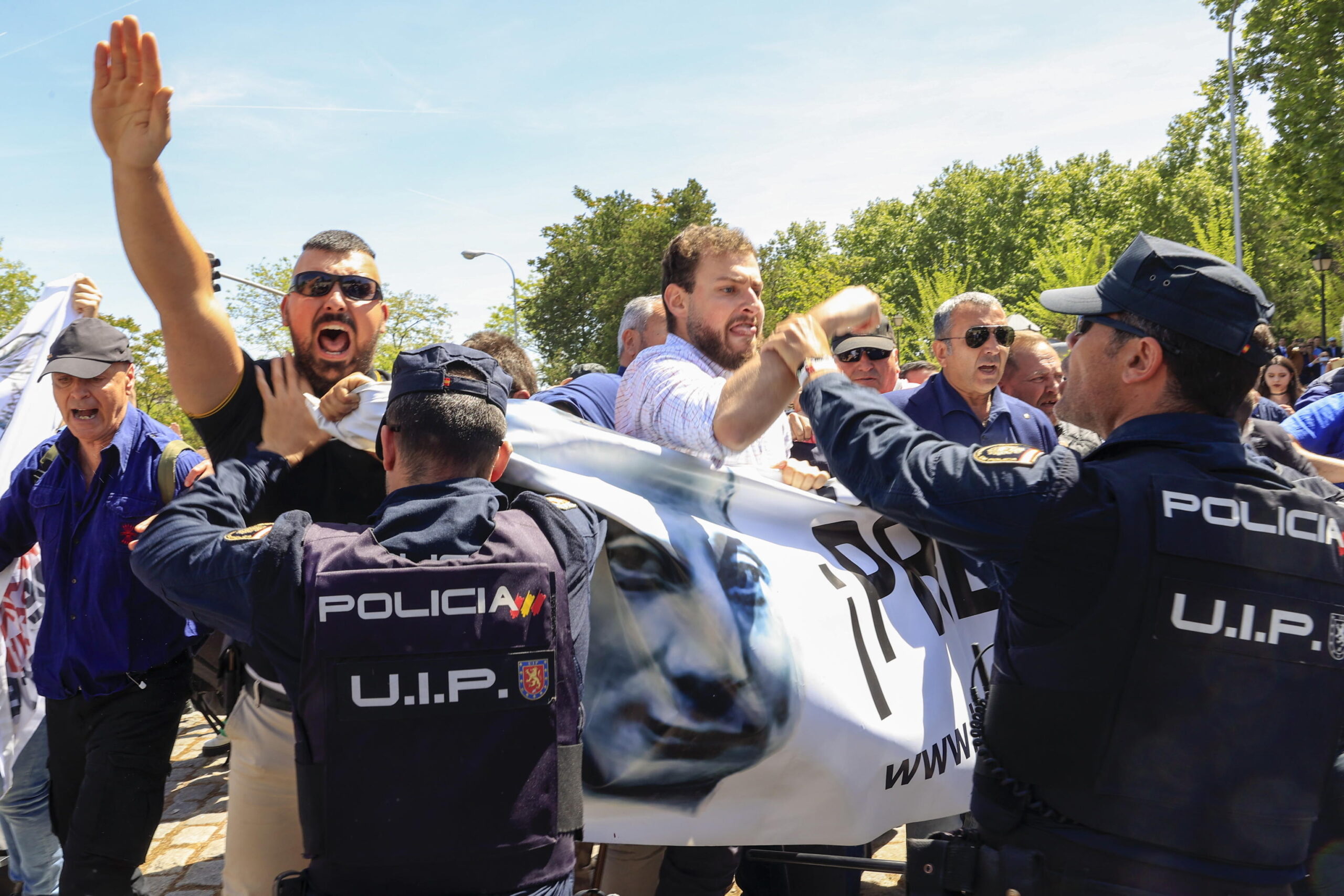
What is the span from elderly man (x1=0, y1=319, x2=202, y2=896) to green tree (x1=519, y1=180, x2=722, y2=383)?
2948 centimetres

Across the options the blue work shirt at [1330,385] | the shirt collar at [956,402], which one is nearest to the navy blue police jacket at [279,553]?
the shirt collar at [956,402]

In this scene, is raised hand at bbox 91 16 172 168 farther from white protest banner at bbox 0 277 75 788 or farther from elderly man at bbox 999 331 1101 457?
elderly man at bbox 999 331 1101 457

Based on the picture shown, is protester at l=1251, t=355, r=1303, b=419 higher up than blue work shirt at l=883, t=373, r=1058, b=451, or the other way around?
protester at l=1251, t=355, r=1303, b=419

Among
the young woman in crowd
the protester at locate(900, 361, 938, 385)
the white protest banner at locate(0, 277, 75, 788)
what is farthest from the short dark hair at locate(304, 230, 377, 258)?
the young woman in crowd

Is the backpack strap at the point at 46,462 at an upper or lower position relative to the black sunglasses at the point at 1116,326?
lower

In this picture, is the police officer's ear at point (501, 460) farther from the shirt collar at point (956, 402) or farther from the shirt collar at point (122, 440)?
the shirt collar at point (956, 402)

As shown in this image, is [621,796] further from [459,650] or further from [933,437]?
[933,437]

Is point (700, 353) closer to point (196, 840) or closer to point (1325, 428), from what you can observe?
point (1325, 428)

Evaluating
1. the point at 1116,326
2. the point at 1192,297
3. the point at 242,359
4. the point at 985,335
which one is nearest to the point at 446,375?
the point at 242,359

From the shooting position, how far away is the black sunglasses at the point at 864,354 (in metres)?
5.95

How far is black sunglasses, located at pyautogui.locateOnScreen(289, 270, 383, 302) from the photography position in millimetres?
2818

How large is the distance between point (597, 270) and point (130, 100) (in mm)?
33929

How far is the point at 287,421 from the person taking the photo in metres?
2.64

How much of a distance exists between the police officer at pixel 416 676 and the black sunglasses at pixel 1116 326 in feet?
4.43
